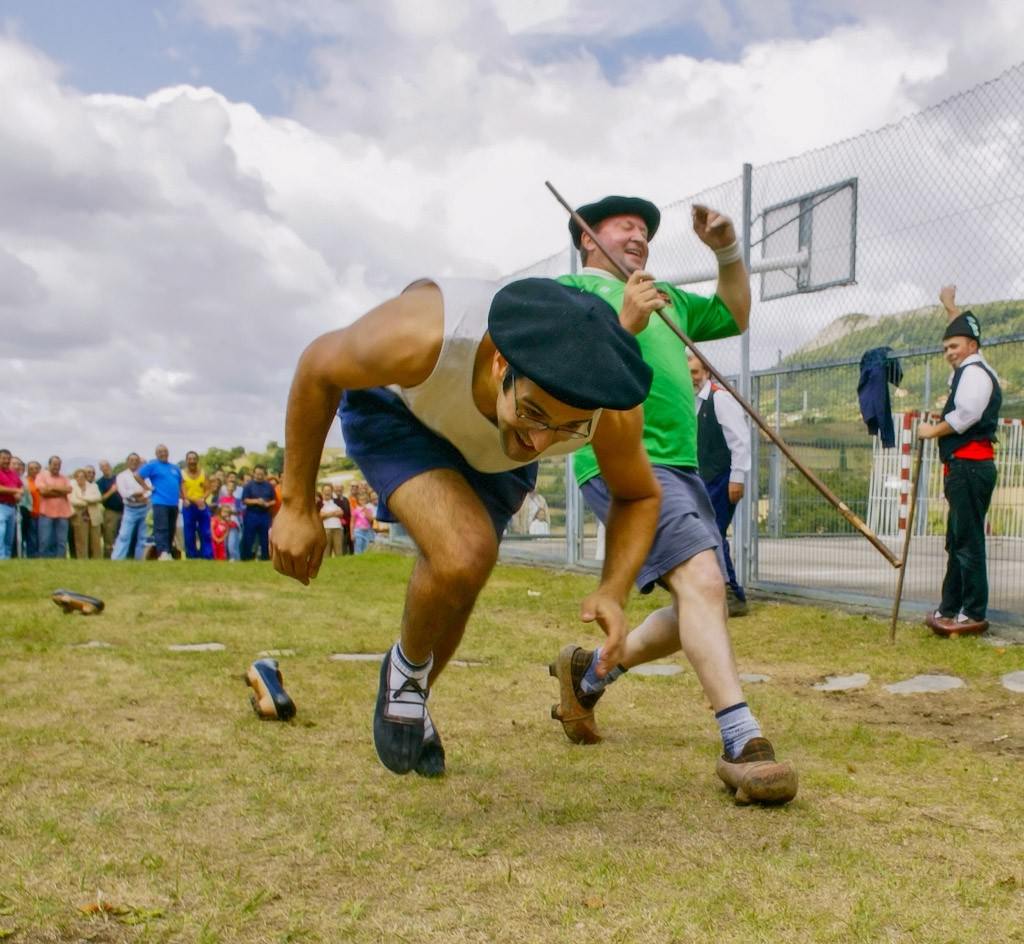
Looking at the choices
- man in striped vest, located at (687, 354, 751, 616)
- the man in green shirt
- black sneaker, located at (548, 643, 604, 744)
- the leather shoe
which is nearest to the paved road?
man in striped vest, located at (687, 354, 751, 616)

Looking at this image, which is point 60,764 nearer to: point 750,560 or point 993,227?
point 993,227

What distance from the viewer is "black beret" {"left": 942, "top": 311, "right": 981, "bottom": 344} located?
6.18 meters

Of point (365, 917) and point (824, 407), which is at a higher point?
point (824, 407)

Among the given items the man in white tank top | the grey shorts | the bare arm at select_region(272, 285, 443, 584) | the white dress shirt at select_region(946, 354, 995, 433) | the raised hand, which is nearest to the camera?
the man in white tank top

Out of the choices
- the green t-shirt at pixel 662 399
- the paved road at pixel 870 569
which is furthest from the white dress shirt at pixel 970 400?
the green t-shirt at pixel 662 399

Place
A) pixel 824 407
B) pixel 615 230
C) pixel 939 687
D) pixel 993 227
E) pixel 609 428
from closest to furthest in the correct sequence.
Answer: pixel 609 428 → pixel 615 230 → pixel 939 687 → pixel 993 227 → pixel 824 407

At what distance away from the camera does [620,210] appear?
3.98 m

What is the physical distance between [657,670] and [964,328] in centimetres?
272

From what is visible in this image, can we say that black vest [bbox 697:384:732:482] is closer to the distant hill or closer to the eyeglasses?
the distant hill

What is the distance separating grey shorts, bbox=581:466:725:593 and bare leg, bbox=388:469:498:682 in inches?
22.3

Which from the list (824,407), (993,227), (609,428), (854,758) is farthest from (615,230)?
(824,407)

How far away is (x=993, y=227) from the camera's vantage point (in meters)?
6.25

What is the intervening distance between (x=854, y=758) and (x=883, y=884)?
1284 mm

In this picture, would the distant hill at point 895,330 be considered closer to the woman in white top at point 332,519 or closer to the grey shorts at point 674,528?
the grey shorts at point 674,528
